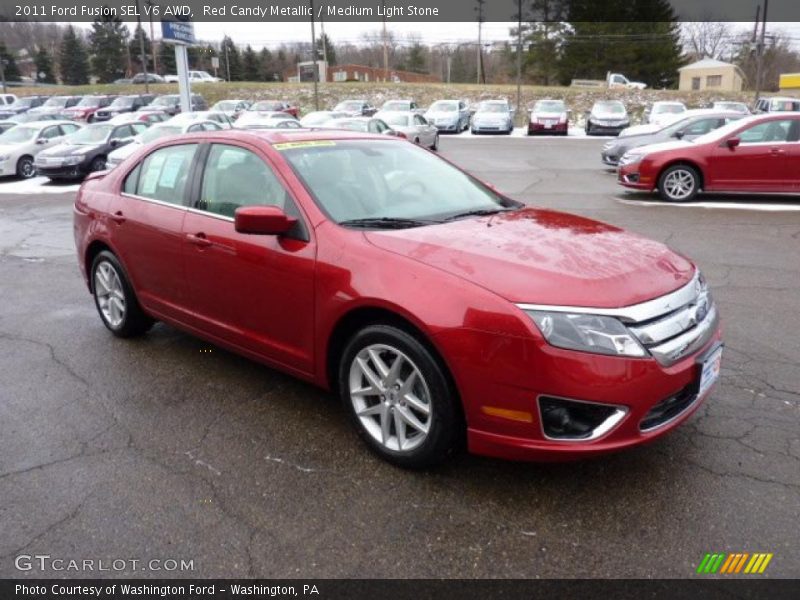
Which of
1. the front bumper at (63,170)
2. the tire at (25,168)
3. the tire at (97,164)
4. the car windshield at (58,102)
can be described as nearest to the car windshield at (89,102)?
the car windshield at (58,102)

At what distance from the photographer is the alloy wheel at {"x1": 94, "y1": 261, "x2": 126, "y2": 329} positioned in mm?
4809

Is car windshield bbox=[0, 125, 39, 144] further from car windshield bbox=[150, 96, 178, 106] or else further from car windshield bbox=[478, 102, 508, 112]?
car windshield bbox=[478, 102, 508, 112]

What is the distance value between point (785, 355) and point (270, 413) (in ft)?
11.3

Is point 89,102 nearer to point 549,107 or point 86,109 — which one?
point 86,109

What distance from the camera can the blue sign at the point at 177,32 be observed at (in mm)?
25234

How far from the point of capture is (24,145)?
17.3 meters

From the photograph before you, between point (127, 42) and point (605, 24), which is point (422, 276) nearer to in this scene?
point (605, 24)

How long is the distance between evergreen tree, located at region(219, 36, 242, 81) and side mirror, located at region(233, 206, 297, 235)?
2995 inches

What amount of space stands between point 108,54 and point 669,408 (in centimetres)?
8192

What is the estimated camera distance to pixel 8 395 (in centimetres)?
402

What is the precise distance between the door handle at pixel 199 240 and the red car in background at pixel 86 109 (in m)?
32.1

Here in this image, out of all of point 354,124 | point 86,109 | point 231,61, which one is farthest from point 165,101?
point 231,61

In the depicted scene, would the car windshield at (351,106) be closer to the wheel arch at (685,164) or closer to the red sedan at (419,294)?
the wheel arch at (685,164)

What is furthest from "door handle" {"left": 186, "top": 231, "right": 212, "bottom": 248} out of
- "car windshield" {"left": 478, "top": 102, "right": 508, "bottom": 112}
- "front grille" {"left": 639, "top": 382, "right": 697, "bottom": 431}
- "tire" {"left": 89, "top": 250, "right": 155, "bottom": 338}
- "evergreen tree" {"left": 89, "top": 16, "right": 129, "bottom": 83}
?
"evergreen tree" {"left": 89, "top": 16, "right": 129, "bottom": 83}
